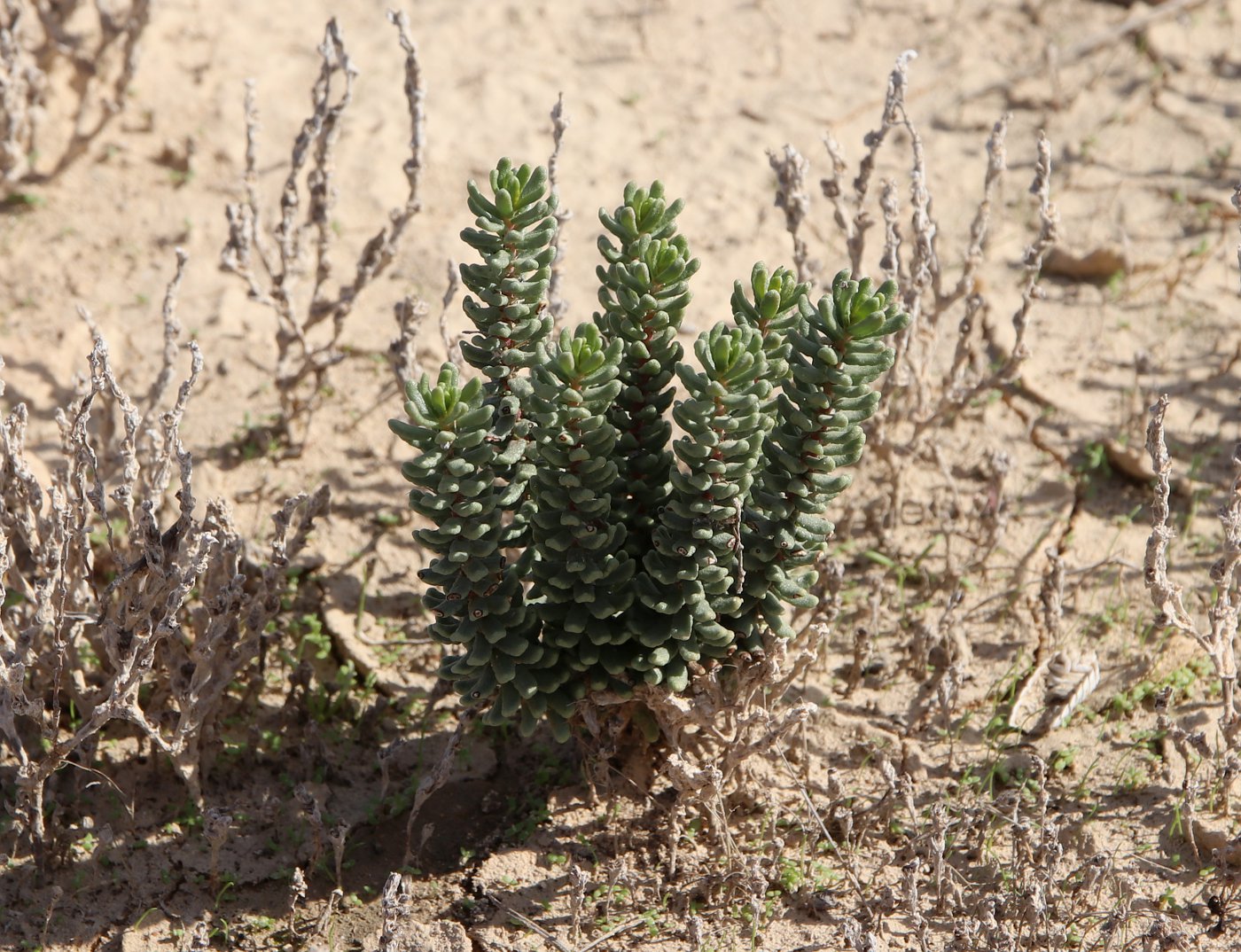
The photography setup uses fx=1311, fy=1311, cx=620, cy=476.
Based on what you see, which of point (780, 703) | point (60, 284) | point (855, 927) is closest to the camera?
point (855, 927)

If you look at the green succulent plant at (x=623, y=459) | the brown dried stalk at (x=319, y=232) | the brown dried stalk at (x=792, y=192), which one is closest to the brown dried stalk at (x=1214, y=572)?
the green succulent plant at (x=623, y=459)

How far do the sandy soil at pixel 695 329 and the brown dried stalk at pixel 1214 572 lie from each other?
377 millimetres

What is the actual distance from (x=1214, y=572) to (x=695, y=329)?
234 cm

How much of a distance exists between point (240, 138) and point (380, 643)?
298cm

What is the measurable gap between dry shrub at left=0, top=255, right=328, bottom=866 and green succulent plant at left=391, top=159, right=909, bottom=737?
2.24 feet

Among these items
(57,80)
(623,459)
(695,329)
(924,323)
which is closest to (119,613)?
(623,459)

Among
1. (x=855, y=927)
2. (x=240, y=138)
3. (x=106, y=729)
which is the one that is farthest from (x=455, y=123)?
→ (x=855, y=927)

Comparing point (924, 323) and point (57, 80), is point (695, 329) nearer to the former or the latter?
point (924, 323)

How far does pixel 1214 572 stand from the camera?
133 inches

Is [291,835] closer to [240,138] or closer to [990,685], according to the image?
[990,685]

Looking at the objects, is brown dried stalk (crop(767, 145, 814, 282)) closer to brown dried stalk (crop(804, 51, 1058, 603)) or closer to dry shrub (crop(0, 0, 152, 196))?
brown dried stalk (crop(804, 51, 1058, 603))

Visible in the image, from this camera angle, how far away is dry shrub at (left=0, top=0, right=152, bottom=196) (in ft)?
18.0

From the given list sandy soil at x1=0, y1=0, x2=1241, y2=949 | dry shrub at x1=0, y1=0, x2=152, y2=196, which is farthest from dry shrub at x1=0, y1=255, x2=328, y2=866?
dry shrub at x1=0, y1=0, x2=152, y2=196

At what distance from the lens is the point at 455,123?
6160 mm
